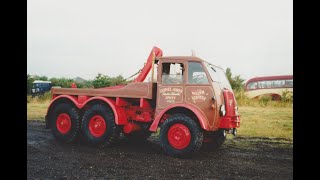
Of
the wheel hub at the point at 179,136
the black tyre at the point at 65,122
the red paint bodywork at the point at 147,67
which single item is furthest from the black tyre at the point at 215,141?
the black tyre at the point at 65,122

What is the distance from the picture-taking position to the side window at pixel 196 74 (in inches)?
248

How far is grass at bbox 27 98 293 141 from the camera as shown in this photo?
22.2ft

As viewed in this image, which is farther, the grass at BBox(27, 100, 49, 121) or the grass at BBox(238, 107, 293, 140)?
the grass at BBox(27, 100, 49, 121)

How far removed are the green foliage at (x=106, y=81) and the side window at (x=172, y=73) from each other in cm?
144

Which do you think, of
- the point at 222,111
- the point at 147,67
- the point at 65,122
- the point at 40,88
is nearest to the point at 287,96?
the point at 222,111

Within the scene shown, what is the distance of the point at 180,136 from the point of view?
6098 millimetres

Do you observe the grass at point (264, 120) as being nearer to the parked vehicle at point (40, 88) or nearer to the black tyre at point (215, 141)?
the parked vehicle at point (40, 88)

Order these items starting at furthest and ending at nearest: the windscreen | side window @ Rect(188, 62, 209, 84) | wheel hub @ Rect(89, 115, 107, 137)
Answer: wheel hub @ Rect(89, 115, 107, 137) → the windscreen → side window @ Rect(188, 62, 209, 84)

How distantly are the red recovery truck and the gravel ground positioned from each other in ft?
1.08

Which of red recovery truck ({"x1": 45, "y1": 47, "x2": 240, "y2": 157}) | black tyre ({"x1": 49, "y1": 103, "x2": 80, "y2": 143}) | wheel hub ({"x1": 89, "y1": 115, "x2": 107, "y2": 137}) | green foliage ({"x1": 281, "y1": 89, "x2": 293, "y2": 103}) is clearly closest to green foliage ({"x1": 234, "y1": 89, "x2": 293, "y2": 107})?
green foliage ({"x1": 281, "y1": 89, "x2": 293, "y2": 103})

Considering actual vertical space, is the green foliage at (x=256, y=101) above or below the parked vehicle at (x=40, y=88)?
below

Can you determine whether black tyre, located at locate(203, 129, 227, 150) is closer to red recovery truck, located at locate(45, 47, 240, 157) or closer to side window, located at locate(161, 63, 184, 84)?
red recovery truck, located at locate(45, 47, 240, 157)

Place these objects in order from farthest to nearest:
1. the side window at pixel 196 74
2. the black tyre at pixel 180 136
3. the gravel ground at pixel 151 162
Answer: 1. the side window at pixel 196 74
2. the black tyre at pixel 180 136
3. the gravel ground at pixel 151 162

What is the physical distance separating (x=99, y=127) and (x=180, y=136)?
1.94m
